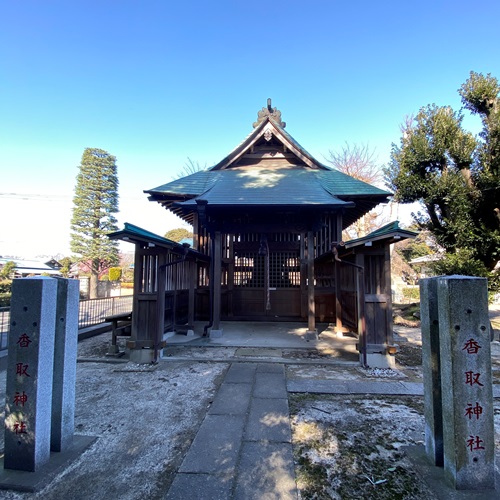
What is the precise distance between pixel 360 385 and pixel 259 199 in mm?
5702

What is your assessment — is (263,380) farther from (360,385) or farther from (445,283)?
(445,283)

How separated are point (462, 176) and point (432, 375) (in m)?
9.58

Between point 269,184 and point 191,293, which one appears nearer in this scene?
point 191,293

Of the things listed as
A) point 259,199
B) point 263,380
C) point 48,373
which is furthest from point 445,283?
point 259,199

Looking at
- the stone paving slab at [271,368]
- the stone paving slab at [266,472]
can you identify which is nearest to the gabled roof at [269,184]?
the stone paving slab at [271,368]

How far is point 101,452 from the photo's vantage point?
10.1 feet

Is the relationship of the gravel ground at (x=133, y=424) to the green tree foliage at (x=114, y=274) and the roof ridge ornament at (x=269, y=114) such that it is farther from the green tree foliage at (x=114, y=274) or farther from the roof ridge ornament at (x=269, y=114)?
the green tree foliage at (x=114, y=274)

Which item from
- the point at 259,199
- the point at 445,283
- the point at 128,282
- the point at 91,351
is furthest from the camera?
the point at 128,282

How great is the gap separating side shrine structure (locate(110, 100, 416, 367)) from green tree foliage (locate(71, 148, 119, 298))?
834 inches

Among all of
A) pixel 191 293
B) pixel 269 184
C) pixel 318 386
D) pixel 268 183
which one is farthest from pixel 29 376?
pixel 268 183

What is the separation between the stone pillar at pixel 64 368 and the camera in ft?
9.90

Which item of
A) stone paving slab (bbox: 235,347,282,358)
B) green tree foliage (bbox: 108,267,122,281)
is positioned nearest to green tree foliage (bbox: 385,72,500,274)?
stone paving slab (bbox: 235,347,282,358)

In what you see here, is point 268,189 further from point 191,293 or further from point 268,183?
point 191,293

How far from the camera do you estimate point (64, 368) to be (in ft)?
10.1
